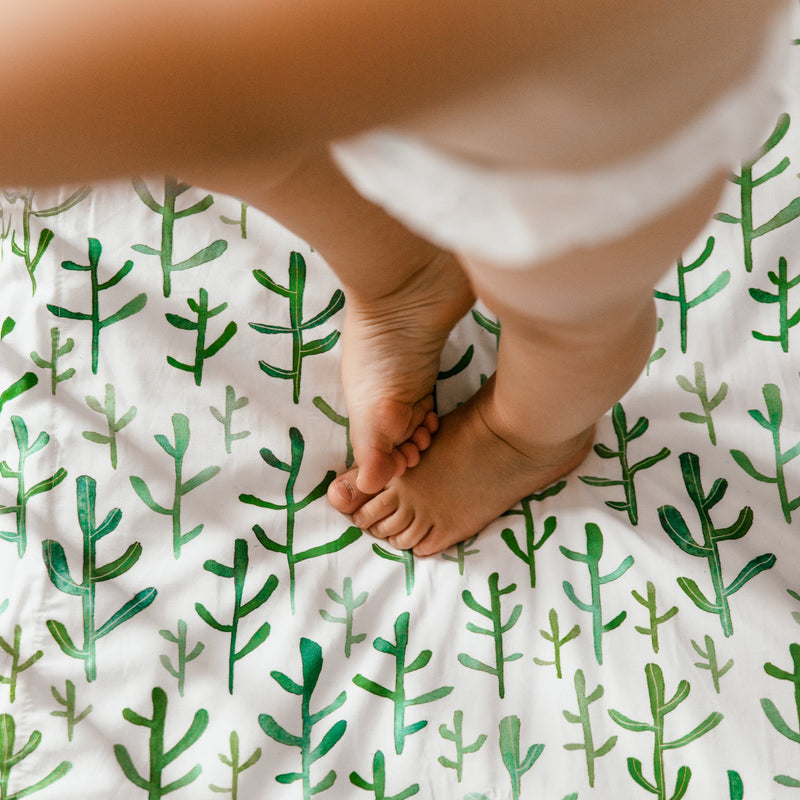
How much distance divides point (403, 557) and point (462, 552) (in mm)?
47

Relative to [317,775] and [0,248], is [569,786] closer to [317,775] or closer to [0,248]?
[317,775]

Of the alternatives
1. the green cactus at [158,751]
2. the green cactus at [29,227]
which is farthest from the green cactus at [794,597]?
the green cactus at [29,227]

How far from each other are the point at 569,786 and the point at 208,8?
1.77 ft

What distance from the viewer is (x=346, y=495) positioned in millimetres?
696

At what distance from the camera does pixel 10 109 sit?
23 centimetres

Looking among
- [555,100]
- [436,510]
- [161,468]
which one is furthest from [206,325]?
[555,100]

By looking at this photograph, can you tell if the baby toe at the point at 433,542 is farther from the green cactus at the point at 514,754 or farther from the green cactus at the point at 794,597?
the green cactus at the point at 794,597

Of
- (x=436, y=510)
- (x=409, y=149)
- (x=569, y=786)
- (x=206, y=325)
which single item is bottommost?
(x=569, y=786)

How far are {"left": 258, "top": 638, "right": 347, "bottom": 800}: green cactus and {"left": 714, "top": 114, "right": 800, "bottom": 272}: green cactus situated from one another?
19.2 inches

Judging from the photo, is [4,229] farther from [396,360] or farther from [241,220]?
[396,360]

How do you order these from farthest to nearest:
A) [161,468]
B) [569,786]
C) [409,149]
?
[161,468] → [569,786] → [409,149]

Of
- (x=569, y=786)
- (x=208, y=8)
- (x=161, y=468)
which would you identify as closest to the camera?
(x=208, y=8)

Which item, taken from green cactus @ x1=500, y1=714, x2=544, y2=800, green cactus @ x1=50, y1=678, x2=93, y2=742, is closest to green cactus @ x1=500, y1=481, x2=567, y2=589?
green cactus @ x1=500, y1=714, x2=544, y2=800

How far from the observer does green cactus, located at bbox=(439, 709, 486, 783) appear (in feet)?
1.99
